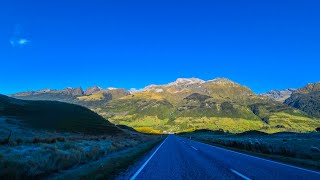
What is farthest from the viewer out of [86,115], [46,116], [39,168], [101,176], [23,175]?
[86,115]

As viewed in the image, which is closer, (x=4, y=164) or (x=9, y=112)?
(x=4, y=164)

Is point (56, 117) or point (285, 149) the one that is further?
point (56, 117)

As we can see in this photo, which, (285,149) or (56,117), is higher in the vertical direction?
(56,117)

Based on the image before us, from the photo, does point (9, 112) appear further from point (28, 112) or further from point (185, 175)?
point (185, 175)

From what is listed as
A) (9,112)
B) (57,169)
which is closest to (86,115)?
(9,112)

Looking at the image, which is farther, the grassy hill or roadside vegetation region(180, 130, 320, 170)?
the grassy hill

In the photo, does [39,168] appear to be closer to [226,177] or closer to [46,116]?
[226,177]

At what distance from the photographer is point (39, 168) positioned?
14109 millimetres

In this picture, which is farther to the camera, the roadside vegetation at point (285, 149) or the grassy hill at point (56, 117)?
the grassy hill at point (56, 117)

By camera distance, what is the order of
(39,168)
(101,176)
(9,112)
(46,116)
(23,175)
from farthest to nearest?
(46,116)
(9,112)
(39,168)
(101,176)
(23,175)

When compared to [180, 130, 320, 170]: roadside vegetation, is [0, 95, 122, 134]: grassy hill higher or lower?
higher

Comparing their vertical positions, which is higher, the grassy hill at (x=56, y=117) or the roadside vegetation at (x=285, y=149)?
the grassy hill at (x=56, y=117)

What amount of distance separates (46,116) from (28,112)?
276 inches

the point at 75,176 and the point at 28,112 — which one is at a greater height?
the point at 28,112
